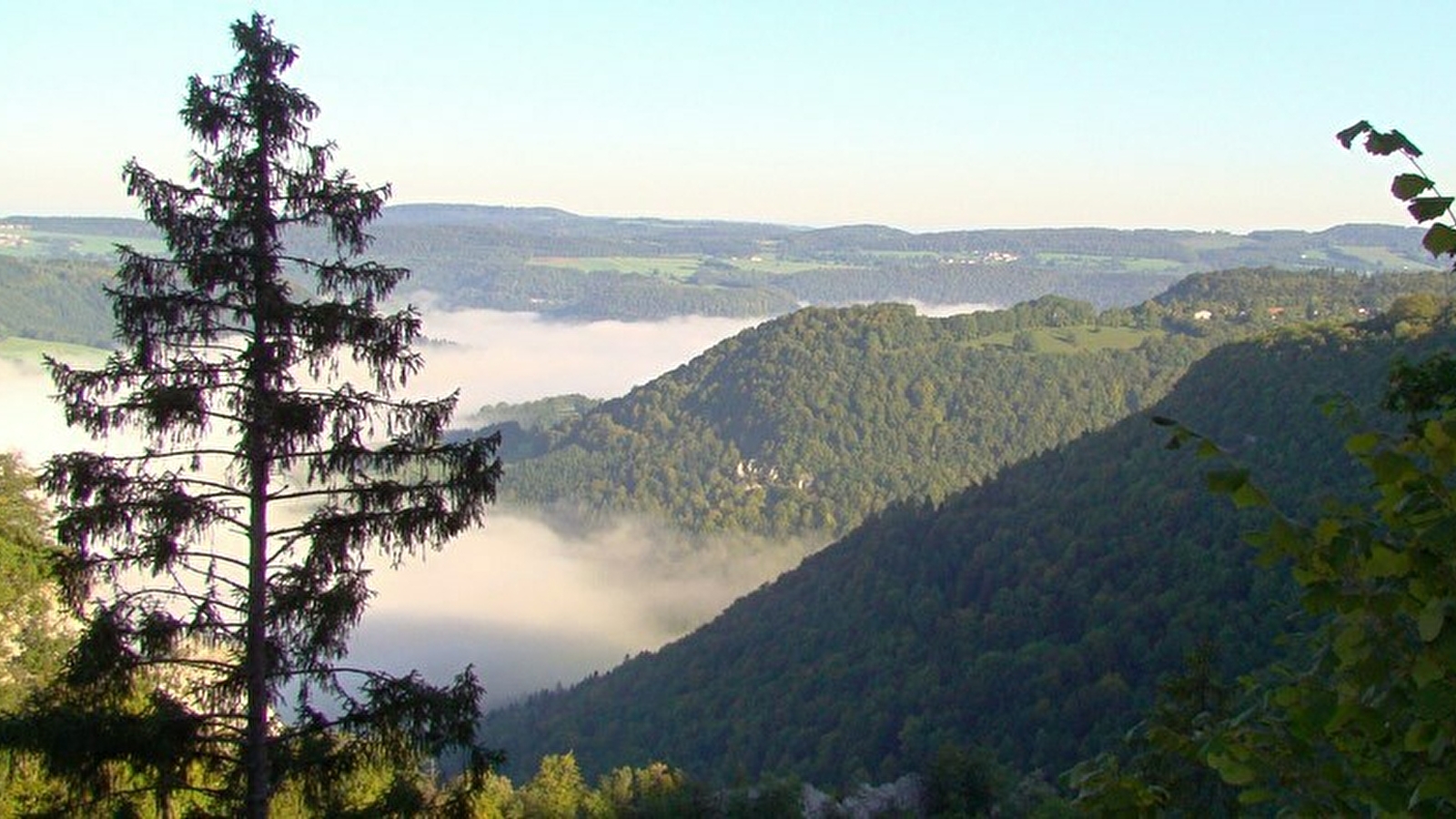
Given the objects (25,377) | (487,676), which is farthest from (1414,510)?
(25,377)

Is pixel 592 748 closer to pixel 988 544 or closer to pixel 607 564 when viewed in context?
pixel 988 544

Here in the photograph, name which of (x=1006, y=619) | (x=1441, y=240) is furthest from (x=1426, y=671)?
(x=1006, y=619)

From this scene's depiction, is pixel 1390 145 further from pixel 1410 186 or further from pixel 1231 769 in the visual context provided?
pixel 1231 769

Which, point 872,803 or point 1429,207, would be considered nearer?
point 1429,207

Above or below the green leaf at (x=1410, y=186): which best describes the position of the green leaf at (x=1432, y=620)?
below

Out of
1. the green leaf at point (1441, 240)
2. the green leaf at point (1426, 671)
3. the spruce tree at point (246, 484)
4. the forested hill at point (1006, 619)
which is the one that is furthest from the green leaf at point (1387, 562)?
the forested hill at point (1006, 619)

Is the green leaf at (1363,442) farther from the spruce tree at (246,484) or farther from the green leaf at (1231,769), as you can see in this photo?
the spruce tree at (246,484)
